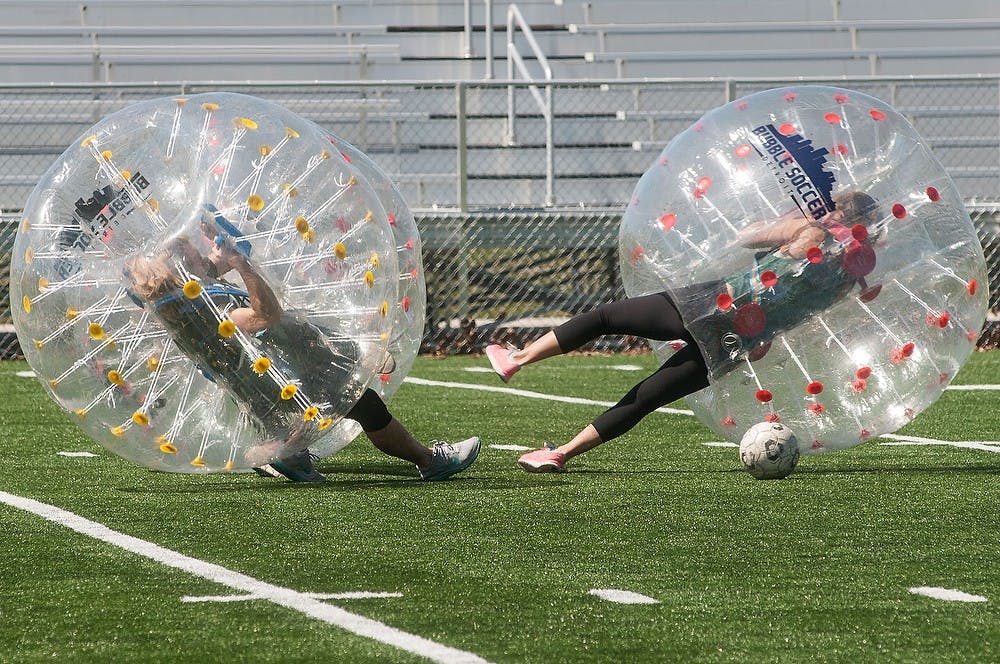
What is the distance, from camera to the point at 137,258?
19.3 feet

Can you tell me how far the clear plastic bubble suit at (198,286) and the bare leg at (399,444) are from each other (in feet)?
1.47

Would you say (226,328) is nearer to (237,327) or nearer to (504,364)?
(237,327)

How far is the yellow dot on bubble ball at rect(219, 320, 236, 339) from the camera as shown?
586cm

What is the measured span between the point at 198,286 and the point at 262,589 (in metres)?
1.69

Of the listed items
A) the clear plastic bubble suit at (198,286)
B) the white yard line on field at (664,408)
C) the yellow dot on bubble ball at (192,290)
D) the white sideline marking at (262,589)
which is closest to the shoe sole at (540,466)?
the clear plastic bubble suit at (198,286)

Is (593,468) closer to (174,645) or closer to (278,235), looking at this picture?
(278,235)

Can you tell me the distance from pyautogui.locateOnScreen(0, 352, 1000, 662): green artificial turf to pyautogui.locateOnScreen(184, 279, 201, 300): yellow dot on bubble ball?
795 millimetres

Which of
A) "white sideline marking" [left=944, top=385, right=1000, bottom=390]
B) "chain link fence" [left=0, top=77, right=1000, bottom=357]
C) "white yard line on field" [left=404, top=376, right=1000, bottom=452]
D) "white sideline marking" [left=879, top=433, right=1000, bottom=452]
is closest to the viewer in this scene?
"white sideline marking" [left=879, top=433, right=1000, bottom=452]

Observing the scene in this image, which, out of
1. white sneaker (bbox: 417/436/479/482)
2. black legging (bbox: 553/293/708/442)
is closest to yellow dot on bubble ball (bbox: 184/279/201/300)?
white sneaker (bbox: 417/436/479/482)

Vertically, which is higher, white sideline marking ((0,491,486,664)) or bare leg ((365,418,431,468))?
white sideline marking ((0,491,486,664))

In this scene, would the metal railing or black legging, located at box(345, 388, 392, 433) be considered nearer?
black legging, located at box(345, 388, 392, 433)

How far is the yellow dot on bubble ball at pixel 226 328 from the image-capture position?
5.86 meters

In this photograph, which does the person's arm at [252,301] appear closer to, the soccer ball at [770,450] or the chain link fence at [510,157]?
the soccer ball at [770,450]

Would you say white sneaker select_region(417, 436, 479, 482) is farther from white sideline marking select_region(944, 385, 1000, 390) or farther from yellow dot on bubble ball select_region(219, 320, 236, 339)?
white sideline marking select_region(944, 385, 1000, 390)
